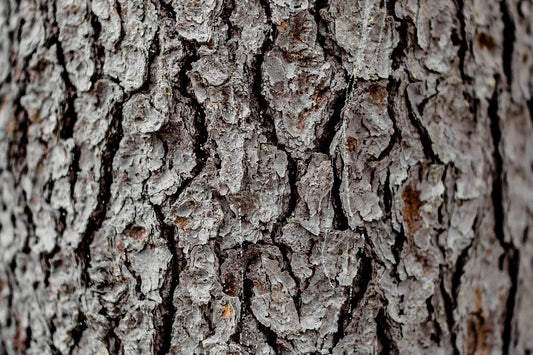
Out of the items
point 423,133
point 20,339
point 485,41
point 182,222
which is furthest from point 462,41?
point 20,339

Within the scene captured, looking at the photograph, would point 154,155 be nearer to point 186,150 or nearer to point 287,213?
point 186,150

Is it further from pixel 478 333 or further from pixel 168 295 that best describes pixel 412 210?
pixel 168 295

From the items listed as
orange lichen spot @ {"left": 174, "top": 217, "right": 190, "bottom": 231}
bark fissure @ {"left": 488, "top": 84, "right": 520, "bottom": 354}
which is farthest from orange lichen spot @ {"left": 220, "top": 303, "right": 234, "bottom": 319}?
bark fissure @ {"left": 488, "top": 84, "right": 520, "bottom": 354}

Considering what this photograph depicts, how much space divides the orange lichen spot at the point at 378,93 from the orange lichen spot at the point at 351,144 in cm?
9

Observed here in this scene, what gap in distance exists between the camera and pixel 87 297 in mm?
882

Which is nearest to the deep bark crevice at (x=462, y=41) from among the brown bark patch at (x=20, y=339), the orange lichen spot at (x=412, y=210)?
the orange lichen spot at (x=412, y=210)

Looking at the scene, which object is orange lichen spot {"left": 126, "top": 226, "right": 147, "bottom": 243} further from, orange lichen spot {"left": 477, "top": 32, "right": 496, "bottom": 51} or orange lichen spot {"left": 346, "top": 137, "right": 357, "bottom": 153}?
orange lichen spot {"left": 477, "top": 32, "right": 496, "bottom": 51}

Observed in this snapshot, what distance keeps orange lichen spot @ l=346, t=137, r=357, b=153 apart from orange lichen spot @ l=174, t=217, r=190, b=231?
33 cm

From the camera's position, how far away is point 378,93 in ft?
2.84

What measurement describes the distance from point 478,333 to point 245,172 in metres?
0.58

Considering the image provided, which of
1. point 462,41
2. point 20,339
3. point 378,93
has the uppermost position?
point 462,41

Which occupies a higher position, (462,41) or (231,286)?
(462,41)

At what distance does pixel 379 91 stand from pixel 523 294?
532 millimetres

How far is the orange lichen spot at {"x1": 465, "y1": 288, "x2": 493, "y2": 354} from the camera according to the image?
93 centimetres
